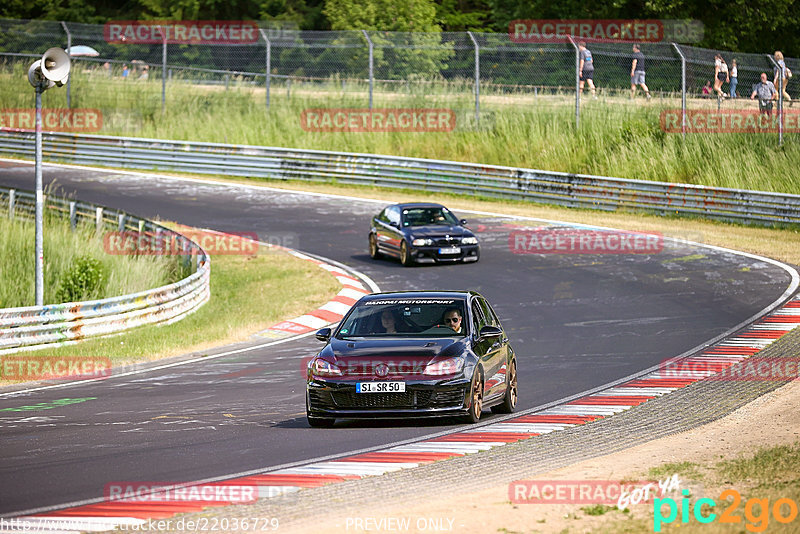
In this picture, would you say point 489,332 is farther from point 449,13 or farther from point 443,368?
point 449,13

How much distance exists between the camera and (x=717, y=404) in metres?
13.1

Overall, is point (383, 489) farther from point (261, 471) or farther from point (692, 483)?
point (692, 483)

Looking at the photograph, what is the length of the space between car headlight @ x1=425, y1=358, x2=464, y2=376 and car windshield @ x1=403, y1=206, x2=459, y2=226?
14.6 meters

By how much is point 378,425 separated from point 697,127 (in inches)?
941

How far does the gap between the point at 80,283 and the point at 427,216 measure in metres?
7.64

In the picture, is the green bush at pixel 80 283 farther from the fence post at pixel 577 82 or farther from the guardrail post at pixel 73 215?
the fence post at pixel 577 82

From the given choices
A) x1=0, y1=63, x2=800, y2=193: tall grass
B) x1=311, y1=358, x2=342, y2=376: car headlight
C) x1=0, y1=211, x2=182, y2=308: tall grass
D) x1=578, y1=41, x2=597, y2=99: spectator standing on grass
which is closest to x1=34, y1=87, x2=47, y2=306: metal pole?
x1=0, y1=211, x2=182, y2=308: tall grass

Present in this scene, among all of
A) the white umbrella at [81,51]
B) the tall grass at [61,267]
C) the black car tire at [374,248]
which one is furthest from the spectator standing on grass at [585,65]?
the white umbrella at [81,51]

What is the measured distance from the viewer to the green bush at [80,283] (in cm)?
2303

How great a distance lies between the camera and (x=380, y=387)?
459 inches

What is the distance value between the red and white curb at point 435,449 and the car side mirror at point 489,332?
884mm

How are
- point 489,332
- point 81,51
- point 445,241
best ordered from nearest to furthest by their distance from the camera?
point 489,332, point 445,241, point 81,51

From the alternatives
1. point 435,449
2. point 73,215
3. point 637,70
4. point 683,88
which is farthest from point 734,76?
point 435,449

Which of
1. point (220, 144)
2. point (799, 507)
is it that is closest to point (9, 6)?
point (220, 144)
